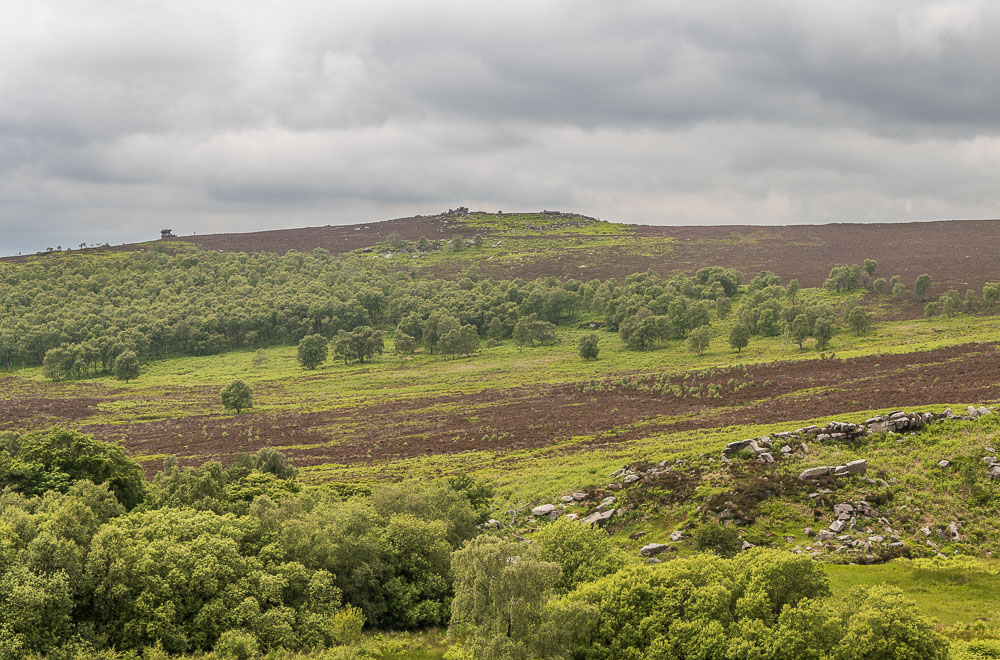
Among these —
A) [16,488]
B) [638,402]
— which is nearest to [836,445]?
[638,402]

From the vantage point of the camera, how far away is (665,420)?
71.4 metres

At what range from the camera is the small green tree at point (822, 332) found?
108 m

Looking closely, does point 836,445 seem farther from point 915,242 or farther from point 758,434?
point 915,242

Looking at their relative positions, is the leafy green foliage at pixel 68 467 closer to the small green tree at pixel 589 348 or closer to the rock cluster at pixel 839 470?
the rock cluster at pixel 839 470

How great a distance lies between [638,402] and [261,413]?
189 ft

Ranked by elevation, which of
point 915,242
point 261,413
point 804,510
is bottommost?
point 261,413

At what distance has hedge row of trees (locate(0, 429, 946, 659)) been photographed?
950 inches

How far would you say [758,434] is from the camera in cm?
5262

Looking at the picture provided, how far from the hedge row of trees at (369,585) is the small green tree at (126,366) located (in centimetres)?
10075

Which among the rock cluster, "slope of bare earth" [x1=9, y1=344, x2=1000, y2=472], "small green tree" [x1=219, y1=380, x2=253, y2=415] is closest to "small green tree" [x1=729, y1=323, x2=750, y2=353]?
"slope of bare earth" [x1=9, y1=344, x2=1000, y2=472]

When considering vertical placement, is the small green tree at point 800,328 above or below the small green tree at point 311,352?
above

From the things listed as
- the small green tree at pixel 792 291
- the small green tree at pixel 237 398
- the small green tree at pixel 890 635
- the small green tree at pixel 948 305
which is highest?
the small green tree at pixel 792 291

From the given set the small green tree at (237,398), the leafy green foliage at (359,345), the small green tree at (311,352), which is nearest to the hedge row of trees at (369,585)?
the small green tree at (237,398)

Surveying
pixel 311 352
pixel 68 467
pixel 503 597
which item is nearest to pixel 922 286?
pixel 311 352
